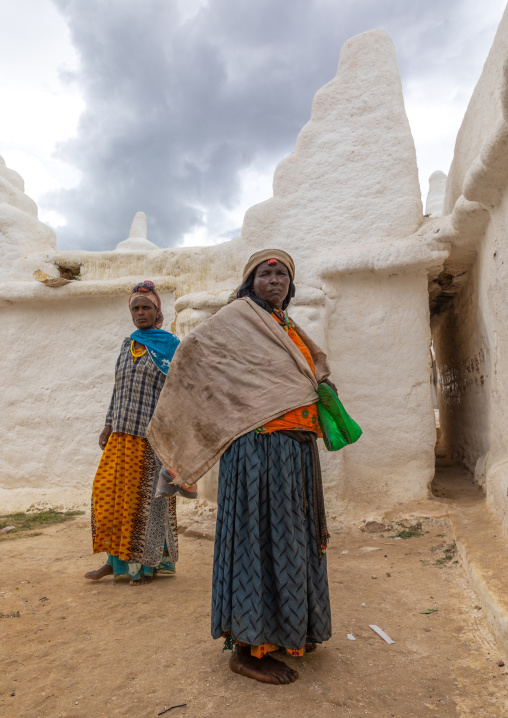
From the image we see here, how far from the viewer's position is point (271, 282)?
7.45ft

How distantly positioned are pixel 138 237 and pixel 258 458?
12.0m

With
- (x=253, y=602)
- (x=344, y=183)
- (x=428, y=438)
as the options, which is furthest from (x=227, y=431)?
(x=344, y=183)

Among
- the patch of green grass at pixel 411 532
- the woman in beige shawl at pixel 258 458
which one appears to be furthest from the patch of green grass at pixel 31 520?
the patch of green grass at pixel 411 532

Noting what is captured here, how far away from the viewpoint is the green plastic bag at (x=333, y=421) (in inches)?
84.8

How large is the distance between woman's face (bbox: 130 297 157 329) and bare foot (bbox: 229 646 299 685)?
84.4 inches

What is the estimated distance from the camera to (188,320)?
4.92m

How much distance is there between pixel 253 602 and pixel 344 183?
4068 mm

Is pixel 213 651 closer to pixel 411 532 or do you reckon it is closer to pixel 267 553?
pixel 267 553

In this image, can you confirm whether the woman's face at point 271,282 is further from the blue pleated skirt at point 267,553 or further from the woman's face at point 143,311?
the woman's face at point 143,311

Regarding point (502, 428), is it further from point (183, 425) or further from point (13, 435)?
point (13, 435)

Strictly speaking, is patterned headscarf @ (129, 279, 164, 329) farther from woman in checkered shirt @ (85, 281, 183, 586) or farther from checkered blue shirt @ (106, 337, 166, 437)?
checkered blue shirt @ (106, 337, 166, 437)

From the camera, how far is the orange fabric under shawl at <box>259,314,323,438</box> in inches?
81.4

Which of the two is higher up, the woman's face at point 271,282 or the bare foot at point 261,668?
the woman's face at point 271,282

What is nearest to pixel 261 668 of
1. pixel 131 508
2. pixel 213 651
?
pixel 213 651
